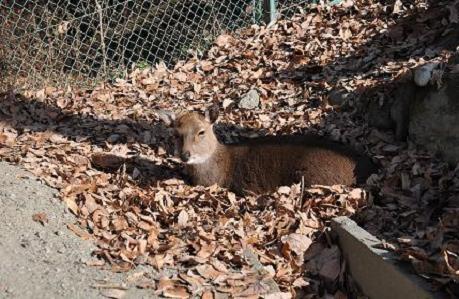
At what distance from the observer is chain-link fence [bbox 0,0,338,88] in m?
9.24

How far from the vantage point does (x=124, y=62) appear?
10008mm

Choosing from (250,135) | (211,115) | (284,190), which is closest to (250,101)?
(250,135)

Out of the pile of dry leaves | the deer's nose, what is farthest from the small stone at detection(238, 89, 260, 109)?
the deer's nose

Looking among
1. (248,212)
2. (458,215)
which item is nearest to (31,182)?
(248,212)

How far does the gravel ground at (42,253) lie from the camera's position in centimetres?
491

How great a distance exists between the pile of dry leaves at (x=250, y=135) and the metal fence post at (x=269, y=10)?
0.22m

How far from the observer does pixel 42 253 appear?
5.31m

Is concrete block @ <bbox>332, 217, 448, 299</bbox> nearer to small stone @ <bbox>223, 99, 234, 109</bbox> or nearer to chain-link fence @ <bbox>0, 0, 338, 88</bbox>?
small stone @ <bbox>223, 99, 234, 109</bbox>

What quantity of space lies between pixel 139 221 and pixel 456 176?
8.95 ft

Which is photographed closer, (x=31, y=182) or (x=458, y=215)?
(x=458, y=215)

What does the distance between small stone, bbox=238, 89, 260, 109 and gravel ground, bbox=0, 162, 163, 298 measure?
112 inches

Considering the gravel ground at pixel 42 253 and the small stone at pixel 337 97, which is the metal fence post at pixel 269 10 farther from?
the gravel ground at pixel 42 253

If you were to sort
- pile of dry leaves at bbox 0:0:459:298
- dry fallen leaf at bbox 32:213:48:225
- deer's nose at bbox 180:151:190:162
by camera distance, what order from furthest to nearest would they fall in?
deer's nose at bbox 180:151:190:162
dry fallen leaf at bbox 32:213:48:225
pile of dry leaves at bbox 0:0:459:298

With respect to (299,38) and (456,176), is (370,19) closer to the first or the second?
(299,38)
